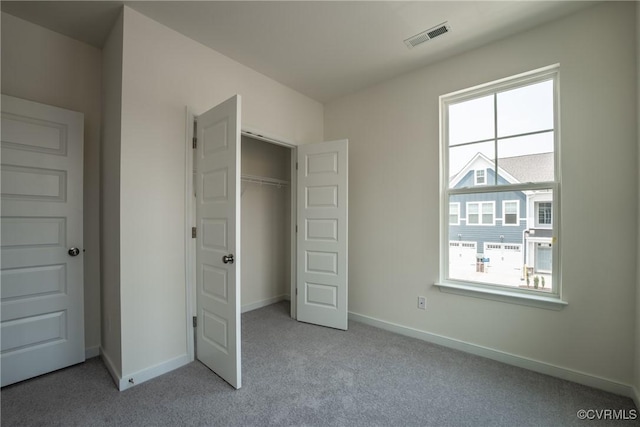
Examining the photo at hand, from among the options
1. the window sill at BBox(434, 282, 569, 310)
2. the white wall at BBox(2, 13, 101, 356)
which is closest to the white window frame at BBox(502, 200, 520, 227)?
the window sill at BBox(434, 282, 569, 310)

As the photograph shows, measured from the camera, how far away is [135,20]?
2055 mm

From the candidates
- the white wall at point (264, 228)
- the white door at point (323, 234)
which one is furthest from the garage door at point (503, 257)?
the white wall at point (264, 228)

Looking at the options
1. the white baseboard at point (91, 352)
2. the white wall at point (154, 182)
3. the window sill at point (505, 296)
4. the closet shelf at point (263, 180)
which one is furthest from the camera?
the closet shelf at point (263, 180)

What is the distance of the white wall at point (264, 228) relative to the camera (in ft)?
12.1

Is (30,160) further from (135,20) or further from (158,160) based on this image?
(135,20)

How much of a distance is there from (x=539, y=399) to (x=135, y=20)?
155 inches

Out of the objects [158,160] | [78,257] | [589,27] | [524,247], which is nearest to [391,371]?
[524,247]

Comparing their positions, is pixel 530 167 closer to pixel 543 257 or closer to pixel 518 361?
pixel 543 257

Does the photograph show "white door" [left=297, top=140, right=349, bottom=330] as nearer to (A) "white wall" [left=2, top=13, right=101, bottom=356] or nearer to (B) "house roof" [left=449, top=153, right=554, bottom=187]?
(B) "house roof" [left=449, top=153, right=554, bottom=187]

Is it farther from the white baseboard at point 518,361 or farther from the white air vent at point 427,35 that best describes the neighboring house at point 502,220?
the white air vent at point 427,35

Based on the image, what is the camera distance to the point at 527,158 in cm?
235

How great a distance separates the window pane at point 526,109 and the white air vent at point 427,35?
795 millimetres

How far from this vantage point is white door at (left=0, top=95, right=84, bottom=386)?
2.00 metres

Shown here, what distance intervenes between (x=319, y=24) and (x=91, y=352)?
337cm
